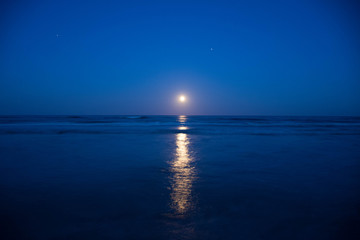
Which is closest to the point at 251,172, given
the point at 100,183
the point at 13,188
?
the point at 100,183

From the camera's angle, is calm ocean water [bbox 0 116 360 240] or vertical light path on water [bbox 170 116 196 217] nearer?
calm ocean water [bbox 0 116 360 240]

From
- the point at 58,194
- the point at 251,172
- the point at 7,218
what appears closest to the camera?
the point at 7,218

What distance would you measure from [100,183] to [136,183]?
2.29 feet

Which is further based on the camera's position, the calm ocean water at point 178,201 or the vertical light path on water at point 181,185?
the vertical light path on water at point 181,185

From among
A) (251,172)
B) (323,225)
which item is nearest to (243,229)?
(323,225)

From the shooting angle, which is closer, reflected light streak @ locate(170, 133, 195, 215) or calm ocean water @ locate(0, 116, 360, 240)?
calm ocean water @ locate(0, 116, 360, 240)

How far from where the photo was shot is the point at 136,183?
391 centimetres

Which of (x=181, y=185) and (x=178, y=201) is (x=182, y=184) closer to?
(x=181, y=185)

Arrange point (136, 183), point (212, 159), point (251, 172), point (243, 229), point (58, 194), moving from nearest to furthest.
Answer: point (243, 229)
point (58, 194)
point (136, 183)
point (251, 172)
point (212, 159)

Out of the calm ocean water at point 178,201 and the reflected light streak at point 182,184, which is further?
the reflected light streak at point 182,184

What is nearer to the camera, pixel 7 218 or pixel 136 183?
pixel 7 218

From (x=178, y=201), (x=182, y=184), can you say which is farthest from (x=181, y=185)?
(x=178, y=201)

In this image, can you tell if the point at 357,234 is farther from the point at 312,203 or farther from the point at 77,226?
the point at 77,226

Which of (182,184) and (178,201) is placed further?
(182,184)
